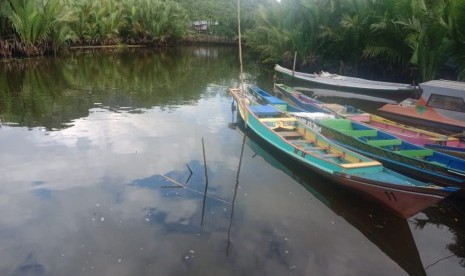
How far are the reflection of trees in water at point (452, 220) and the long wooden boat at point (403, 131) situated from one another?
4.49 feet

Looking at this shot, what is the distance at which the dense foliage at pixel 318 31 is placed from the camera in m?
16.9

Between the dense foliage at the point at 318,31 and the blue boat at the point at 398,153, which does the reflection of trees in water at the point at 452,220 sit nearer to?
the blue boat at the point at 398,153

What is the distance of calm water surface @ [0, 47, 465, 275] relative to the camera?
213 inches

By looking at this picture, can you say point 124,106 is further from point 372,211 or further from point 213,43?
point 213,43

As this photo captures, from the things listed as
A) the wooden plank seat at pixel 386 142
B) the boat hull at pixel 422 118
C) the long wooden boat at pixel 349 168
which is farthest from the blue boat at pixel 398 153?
the boat hull at pixel 422 118

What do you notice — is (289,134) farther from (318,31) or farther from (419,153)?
(318,31)

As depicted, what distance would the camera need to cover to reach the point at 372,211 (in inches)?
272

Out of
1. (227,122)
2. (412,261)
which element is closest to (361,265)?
(412,261)

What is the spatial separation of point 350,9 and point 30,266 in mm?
22001

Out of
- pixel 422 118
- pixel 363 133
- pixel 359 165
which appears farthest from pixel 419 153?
pixel 422 118

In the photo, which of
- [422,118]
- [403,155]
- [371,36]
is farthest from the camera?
[371,36]

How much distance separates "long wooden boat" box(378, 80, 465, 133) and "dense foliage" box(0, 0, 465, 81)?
5.57 metres

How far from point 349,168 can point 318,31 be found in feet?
62.5

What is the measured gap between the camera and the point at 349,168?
7.00 metres
